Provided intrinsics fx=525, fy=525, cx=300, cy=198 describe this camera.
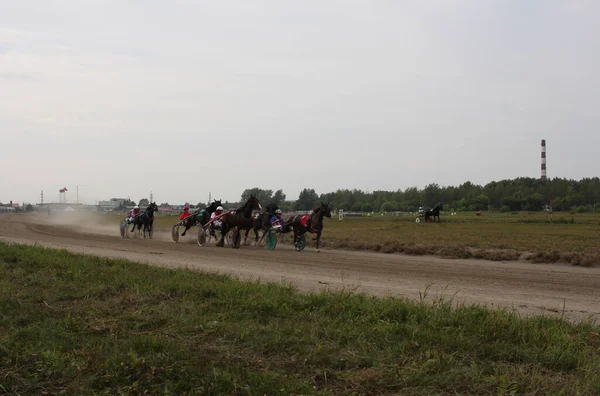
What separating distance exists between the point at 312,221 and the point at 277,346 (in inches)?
578

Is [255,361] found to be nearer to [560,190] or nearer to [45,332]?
[45,332]

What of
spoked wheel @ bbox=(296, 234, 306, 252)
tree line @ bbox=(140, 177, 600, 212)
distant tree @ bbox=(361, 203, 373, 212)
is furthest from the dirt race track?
distant tree @ bbox=(361, 203, 373, 212)

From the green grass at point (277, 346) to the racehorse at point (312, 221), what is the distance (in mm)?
12148

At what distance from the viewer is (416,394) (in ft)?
12.9

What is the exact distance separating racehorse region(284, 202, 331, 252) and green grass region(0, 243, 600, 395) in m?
12.1

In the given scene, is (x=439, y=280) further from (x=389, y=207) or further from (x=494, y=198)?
(x=389, y=207)

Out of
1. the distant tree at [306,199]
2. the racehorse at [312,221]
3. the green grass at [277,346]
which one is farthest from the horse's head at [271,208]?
the distant tree at [306,199]

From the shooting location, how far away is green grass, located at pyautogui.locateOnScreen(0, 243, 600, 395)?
4.15 m

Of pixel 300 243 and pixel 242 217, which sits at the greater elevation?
pixel 242 217

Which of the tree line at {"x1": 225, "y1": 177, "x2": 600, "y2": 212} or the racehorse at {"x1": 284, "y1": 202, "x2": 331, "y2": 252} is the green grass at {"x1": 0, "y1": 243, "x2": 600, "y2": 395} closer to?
the racehorse at {"x1": 284, "y1": 202, "x2": 331, "y2": 252}

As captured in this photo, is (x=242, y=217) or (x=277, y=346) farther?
(x=242, y=217)

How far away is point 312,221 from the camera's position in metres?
19.7

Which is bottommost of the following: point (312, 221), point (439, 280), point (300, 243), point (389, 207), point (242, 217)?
point (439, 280)

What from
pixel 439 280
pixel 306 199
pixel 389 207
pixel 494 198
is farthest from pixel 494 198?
pixel 439 280
